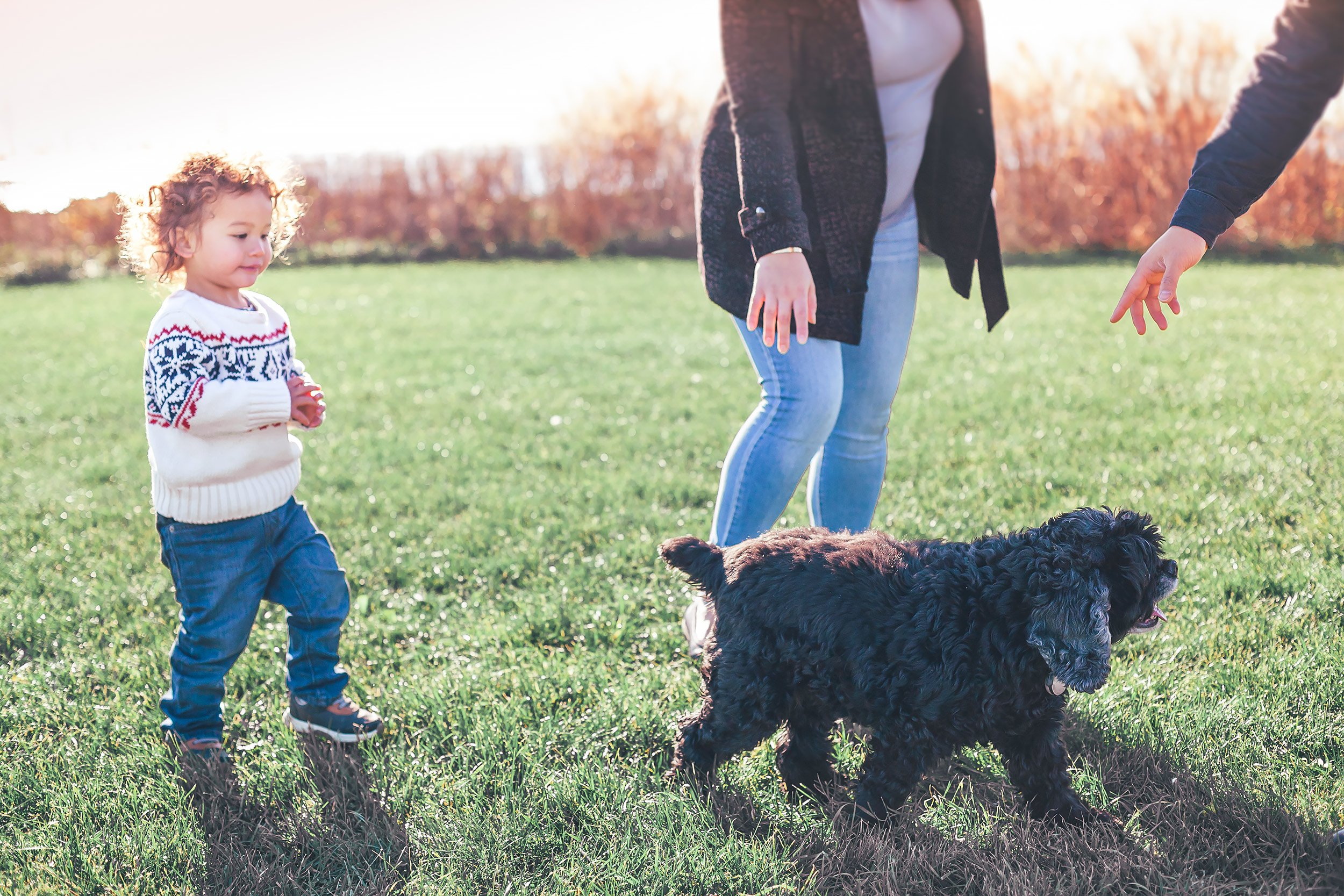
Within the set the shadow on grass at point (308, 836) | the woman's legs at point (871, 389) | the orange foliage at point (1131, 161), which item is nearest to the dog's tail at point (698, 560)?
the woman's legs at point (871, 389)

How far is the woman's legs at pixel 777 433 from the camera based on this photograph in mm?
2773

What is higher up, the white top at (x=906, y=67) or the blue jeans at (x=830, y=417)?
the white top at (x=906, y=67)

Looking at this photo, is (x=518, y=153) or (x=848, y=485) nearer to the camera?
(x=848, y=485)

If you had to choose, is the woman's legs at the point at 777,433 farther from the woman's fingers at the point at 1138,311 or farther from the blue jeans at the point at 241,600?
the blue jeans at the point at 241,600

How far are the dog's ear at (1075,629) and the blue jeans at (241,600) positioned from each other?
6.50 feet

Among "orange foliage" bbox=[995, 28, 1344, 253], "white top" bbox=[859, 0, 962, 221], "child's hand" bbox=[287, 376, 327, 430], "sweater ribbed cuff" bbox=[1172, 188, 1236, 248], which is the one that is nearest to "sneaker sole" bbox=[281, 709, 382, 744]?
"child's hand" bbox=[287, 376, 327, 430]

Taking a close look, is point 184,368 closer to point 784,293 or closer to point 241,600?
point 241,600

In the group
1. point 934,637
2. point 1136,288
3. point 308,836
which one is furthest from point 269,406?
point 1136,288

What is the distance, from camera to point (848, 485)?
10.3 ft

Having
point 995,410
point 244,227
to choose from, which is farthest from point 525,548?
point 995,410

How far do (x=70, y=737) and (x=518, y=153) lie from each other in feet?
63.0

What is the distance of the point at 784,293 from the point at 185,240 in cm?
162

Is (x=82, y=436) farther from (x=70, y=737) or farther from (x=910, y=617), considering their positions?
(x=910, y=617)

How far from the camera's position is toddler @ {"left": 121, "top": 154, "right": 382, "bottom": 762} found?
260 cm
